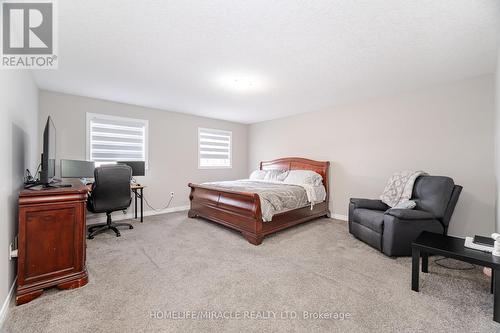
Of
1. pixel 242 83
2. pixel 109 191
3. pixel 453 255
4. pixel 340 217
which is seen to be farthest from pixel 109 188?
pixel 340 217

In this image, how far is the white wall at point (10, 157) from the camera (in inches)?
65.0

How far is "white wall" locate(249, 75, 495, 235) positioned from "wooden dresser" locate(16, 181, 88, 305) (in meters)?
4.29

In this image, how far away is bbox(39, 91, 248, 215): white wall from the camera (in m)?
3.77

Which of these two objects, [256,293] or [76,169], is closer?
[256,293]

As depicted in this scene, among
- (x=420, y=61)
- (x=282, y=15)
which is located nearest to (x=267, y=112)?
(x=420, y=61)

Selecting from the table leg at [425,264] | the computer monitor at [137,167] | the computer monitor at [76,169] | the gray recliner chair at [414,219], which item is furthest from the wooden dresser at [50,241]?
the table leg at [425,264]

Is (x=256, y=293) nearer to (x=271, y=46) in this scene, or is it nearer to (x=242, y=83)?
(x=271, y=46)

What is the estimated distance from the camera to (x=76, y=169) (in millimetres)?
3691

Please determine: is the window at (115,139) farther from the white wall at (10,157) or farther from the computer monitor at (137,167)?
the white wall at (10,157)

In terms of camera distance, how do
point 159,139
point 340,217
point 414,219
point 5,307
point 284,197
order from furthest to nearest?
point 159,139 < point 340,217 < point 284,197 < point 414,219 < point 5,307

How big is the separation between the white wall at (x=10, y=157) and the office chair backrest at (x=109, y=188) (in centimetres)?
87

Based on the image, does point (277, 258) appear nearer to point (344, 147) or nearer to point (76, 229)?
point (76, 229)

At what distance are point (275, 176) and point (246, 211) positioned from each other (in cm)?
196

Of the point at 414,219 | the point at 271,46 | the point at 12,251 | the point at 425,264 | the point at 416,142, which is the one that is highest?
the point at 271,46
